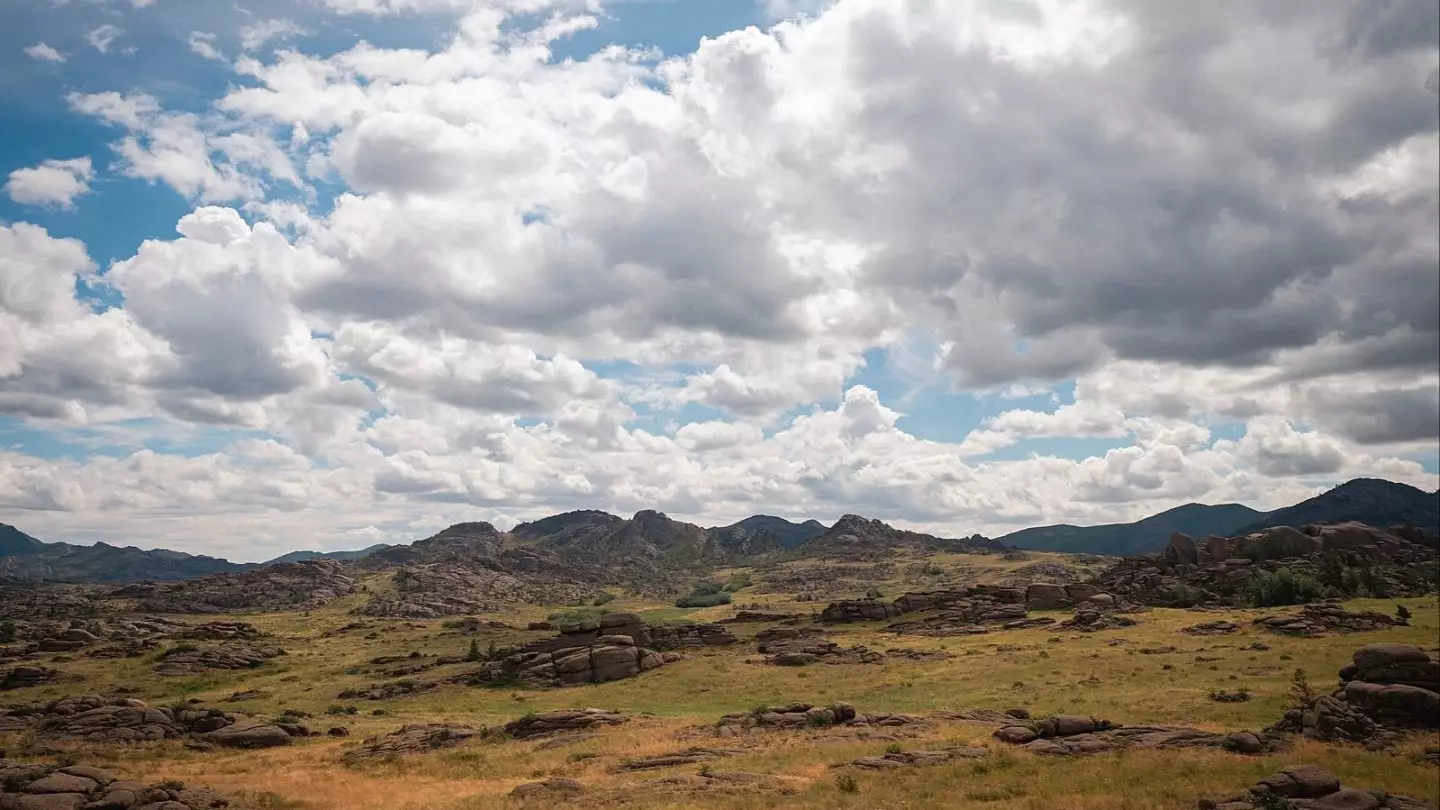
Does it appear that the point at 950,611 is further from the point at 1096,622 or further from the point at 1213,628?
the point at 1213,628

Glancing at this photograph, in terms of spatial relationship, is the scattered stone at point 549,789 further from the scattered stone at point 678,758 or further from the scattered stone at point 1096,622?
the scattered stone at point 1096,622

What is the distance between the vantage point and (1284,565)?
12925 centimetres

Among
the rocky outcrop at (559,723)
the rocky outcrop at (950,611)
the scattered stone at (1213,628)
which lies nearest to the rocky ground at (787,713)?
the rocky outcrop at (559,723)

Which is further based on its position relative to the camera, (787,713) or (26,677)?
(26,677)

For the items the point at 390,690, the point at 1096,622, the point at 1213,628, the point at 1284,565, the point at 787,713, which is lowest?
the point at 390,690

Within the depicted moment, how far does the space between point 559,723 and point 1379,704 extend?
51.5 meters

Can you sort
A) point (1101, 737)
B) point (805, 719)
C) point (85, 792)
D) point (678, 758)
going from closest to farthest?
1. point (85, 792)
2. point (1101, 737)
3. point (678, 758)
4. point (805, 719)

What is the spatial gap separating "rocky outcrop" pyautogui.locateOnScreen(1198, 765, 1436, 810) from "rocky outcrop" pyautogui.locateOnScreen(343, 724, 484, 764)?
4698 cm

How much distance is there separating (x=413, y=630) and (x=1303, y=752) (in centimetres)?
14627

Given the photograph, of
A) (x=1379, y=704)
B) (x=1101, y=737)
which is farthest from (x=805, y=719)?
(x=1379, y=704)

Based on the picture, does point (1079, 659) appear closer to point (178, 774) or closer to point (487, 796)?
point (487, 796)

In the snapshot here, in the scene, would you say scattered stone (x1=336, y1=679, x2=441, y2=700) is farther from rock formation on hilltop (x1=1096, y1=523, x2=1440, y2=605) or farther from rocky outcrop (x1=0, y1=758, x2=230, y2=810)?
rock formation on hilltop (x1=1096, y1=523, x2=1440, y2=605)

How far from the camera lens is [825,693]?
73625mm

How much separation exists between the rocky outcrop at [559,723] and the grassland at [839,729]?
2.68 metres
